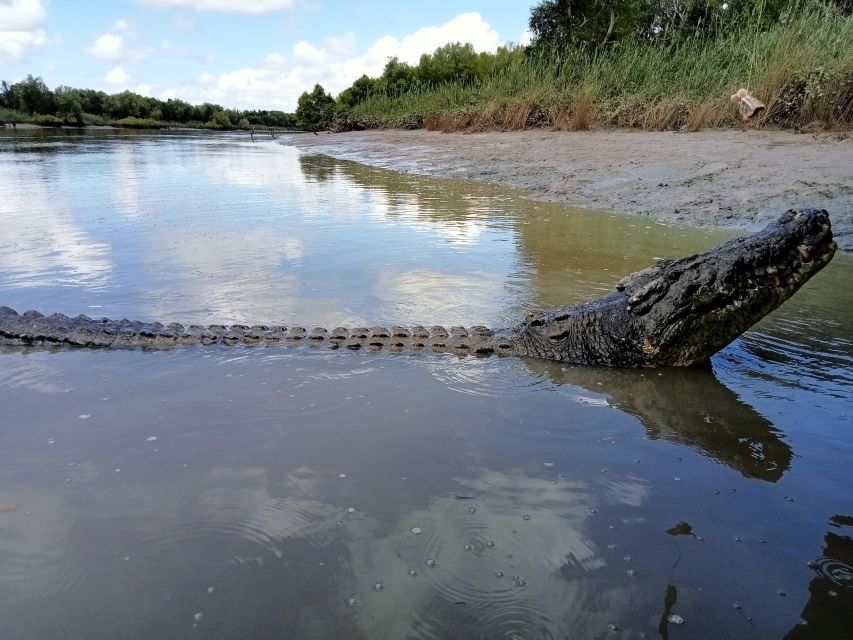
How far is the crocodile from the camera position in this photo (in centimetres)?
330

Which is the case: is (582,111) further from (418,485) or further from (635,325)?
(418,485)

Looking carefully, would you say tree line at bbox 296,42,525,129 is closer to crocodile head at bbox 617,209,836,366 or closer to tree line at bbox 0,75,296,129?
tree line at bbox 0,75,296,129

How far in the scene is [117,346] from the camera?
417 cm

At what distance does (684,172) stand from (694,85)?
15.4 feet

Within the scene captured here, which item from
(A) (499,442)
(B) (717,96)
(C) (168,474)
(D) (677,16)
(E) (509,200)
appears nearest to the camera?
(C) (168,474)

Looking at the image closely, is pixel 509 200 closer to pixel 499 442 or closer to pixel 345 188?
A: pixel 345 188

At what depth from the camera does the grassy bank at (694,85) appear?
33.6 ft

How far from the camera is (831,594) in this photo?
1826mm

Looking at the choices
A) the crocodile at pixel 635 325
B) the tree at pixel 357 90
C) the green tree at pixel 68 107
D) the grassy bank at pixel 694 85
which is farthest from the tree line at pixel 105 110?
the crocodile at pixel 635 325

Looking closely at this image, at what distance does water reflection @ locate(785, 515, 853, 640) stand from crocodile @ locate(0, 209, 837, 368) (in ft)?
5.26

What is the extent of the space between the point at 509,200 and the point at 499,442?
827cm

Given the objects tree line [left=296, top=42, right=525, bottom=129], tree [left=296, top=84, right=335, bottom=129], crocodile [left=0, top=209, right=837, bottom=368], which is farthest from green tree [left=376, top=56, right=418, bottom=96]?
crocodile [left=0, top=209, right=837, bottom=368]

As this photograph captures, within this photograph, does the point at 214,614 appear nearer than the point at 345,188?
Yes

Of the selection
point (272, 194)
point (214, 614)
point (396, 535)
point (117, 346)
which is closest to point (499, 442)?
point (396, 535)
